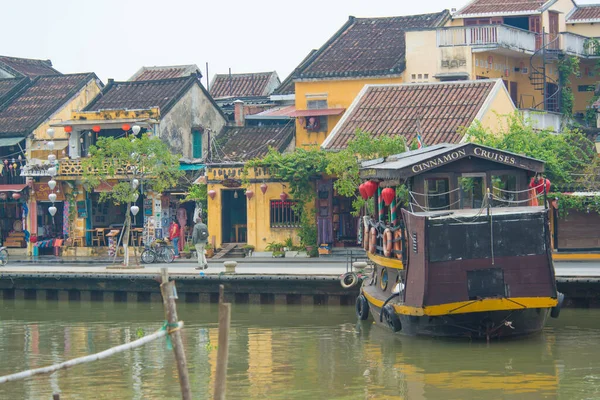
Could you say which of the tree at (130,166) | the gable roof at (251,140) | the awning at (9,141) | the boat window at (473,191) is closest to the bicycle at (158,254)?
the tree at (130,166)

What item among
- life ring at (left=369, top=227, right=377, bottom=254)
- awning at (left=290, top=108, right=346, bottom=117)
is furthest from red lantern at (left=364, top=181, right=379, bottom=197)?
awning at (left=290, top=108, right=346, bottom=117)

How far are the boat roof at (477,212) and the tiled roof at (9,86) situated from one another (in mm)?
29786

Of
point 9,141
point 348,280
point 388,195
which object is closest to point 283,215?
point 348,280

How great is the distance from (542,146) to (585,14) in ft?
51.7

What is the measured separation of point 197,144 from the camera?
46.2 metres

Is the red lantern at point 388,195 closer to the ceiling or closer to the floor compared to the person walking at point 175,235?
closer to the ceiling

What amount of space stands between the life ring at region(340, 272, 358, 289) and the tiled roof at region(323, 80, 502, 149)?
8971 mm

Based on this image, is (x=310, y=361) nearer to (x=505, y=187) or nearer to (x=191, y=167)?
(x=505, y=187)

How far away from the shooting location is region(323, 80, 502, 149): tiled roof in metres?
38.1

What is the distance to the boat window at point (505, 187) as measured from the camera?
24.1 m

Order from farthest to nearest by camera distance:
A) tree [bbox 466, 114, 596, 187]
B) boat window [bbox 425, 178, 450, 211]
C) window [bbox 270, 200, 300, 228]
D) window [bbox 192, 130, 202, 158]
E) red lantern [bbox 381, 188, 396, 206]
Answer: window [bbox 192, 130, 202, 158], window [bbox 270, 200, 300, 228], tree [bbox 466, 114, 596, 187], red lantern [bbox 381, 188, 396, 206], boat window [bbox 425, 178, 450, 211]

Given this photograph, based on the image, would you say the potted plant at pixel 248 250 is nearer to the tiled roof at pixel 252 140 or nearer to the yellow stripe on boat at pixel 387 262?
the tiled roof at pixel 252 140

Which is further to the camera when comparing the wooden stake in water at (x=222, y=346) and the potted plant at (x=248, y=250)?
the potted plant at (x=248, y=250)

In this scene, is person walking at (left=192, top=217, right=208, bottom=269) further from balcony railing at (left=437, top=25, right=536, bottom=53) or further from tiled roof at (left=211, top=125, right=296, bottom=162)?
balcony railing at (left=437, top=25, right=536, bottom=53)
